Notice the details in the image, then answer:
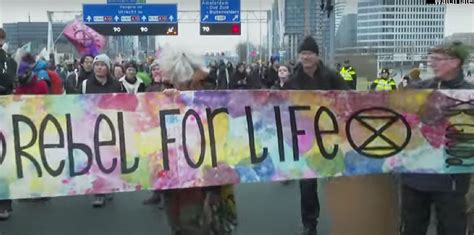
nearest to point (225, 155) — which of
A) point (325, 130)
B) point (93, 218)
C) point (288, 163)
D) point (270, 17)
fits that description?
point (288, 163)

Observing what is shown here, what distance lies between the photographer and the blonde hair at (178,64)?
3.94 m

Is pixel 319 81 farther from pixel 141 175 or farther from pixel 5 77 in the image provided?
pixel 5 77

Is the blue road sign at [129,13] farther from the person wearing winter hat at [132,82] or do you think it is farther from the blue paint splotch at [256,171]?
the blue paint splotch at [256,171]

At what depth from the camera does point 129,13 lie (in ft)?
108

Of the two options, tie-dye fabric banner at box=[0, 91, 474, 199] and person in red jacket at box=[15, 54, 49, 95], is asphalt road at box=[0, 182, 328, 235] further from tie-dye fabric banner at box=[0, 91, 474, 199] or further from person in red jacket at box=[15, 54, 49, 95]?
tie-dye fabric banner at box=[0, 91, 474, 199]

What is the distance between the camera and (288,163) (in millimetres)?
4262

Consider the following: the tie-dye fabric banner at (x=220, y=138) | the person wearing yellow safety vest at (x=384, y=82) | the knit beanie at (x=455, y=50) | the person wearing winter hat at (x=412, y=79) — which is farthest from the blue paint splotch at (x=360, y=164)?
the person wearing yellow safety vest at (x=384, y=82)

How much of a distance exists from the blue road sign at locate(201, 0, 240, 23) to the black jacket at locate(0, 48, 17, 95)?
26.3 meters

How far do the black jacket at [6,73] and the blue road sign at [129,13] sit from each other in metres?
26.7

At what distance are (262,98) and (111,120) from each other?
99 centimetres

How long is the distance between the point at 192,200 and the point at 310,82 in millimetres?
1704

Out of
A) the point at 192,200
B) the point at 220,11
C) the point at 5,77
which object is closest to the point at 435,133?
the point at 192,200

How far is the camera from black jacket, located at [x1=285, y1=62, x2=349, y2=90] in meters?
5.17

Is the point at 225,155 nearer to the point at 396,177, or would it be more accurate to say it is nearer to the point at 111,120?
the point at 111,120
